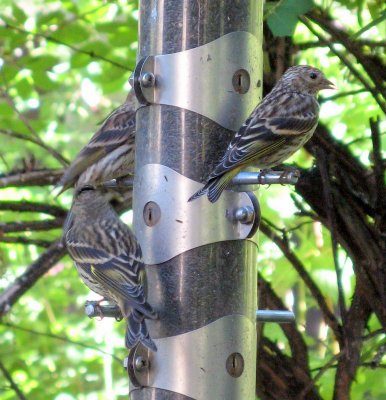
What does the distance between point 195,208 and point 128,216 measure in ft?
13.9

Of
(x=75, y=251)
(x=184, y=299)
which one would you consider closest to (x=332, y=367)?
(x=184, y=299)

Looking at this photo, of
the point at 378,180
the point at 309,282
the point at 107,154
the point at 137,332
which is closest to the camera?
the point at 137,332

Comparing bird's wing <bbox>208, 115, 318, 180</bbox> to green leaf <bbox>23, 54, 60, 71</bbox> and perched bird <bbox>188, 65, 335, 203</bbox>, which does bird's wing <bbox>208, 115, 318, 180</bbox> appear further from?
green leaf <bbox>23, 54, 60, 71</bbox>

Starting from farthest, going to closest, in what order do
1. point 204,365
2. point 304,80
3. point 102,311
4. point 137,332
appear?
1. point 304,80
2. point 102,311
3. point 204,365
4. point 137,332

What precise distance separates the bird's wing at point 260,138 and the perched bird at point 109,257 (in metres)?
0.52

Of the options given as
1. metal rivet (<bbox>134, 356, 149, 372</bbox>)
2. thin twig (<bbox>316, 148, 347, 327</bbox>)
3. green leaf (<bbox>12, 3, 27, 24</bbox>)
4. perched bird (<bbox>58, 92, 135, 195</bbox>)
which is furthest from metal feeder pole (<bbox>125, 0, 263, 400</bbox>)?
green leaf (<bbox>12, 3, 27, 24</bbox>)

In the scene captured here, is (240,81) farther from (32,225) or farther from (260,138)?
(32,225)

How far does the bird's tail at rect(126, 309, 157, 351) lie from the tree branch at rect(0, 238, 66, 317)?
5.38ft

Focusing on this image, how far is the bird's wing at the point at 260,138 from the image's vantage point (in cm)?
389

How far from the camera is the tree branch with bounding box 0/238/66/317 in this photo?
5.36 meters

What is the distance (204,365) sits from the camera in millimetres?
3793

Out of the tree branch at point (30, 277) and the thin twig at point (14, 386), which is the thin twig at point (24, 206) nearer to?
the tree branch at point (30, 277)

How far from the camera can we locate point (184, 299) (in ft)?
12.8

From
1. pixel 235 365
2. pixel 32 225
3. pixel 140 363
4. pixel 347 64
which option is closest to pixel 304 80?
pixel 347 64
